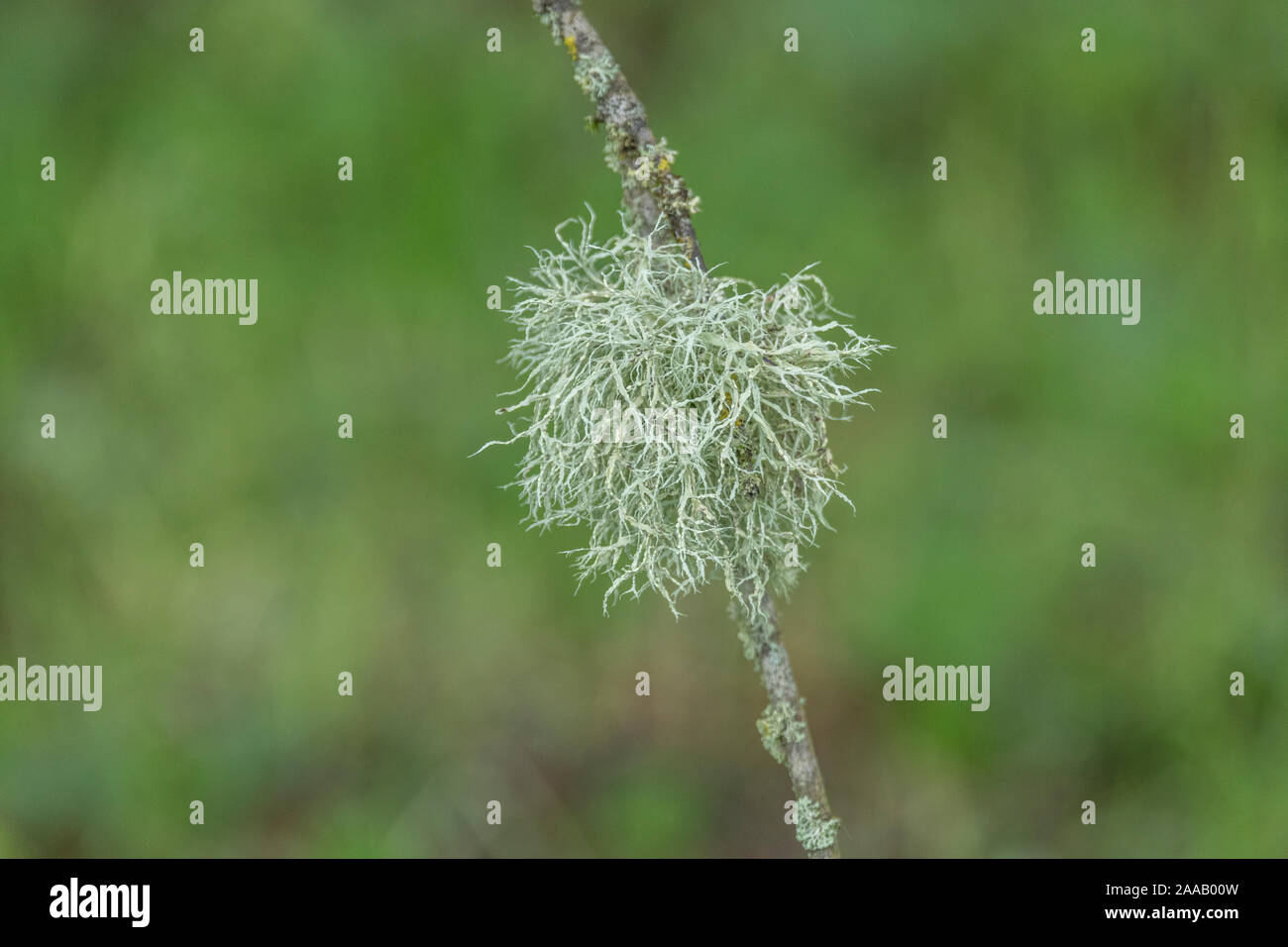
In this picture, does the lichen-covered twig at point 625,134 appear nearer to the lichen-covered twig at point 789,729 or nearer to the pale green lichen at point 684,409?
the pale green lichen at point 684,409

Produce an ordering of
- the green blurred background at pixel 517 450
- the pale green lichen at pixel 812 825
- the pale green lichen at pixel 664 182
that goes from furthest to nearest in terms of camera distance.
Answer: the green blurred background at pixel 517 450
the pale green lichen at pixel 812 825
the pale green lichen at pixel 664 182

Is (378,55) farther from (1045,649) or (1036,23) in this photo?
(1045,649)

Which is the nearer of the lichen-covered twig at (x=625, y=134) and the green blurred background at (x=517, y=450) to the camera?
the lichen-covered twig at (x=625, y=134)

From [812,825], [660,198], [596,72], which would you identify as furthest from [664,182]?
[812,825]

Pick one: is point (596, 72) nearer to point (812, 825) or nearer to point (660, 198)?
point (660, 198)

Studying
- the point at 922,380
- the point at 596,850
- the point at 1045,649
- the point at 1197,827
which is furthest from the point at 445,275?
the point at 1197,827

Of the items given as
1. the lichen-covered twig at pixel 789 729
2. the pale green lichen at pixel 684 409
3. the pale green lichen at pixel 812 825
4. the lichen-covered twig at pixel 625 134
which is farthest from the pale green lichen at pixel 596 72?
the pale green lichen at pixel 812 825

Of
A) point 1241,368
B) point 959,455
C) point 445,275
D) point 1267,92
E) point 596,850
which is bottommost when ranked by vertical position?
point 596,850

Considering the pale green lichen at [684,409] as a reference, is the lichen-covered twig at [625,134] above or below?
above
